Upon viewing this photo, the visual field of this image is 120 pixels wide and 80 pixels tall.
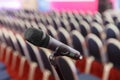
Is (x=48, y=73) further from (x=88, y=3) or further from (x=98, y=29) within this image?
(x=88, y=3)

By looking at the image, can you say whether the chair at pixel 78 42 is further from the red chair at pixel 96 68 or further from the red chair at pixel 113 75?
the red chair at pixel 113 75

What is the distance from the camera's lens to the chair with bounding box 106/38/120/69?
3066 millimetres

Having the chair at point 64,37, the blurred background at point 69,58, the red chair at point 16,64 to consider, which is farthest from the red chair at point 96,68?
the red chair at point 16,64

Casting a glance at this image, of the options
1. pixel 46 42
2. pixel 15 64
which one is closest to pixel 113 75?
pixel 15 64

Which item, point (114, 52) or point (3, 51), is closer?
point (114, 52)

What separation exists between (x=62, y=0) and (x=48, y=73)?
475 inches

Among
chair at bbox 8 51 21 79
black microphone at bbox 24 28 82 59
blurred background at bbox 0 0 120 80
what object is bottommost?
chair at bbox 8 51 21 79

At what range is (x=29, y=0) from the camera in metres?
15.9

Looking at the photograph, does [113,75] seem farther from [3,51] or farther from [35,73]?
[3,51]

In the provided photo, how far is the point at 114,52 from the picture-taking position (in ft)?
10.2

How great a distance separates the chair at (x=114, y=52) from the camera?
10.1ft

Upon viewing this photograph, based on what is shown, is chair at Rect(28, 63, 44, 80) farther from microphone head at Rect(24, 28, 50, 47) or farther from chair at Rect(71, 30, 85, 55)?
microphone head at Rect(24, 28, 50, 47)

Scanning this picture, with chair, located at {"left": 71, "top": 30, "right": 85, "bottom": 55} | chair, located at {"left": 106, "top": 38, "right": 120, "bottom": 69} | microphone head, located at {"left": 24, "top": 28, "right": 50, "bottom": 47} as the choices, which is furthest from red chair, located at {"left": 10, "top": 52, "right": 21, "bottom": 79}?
microphone head, located at {"left": 24, "top": 28, "right": 50, "bottom": 47}

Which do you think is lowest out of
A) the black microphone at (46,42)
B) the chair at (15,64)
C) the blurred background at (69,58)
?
the chair at (15,64)
